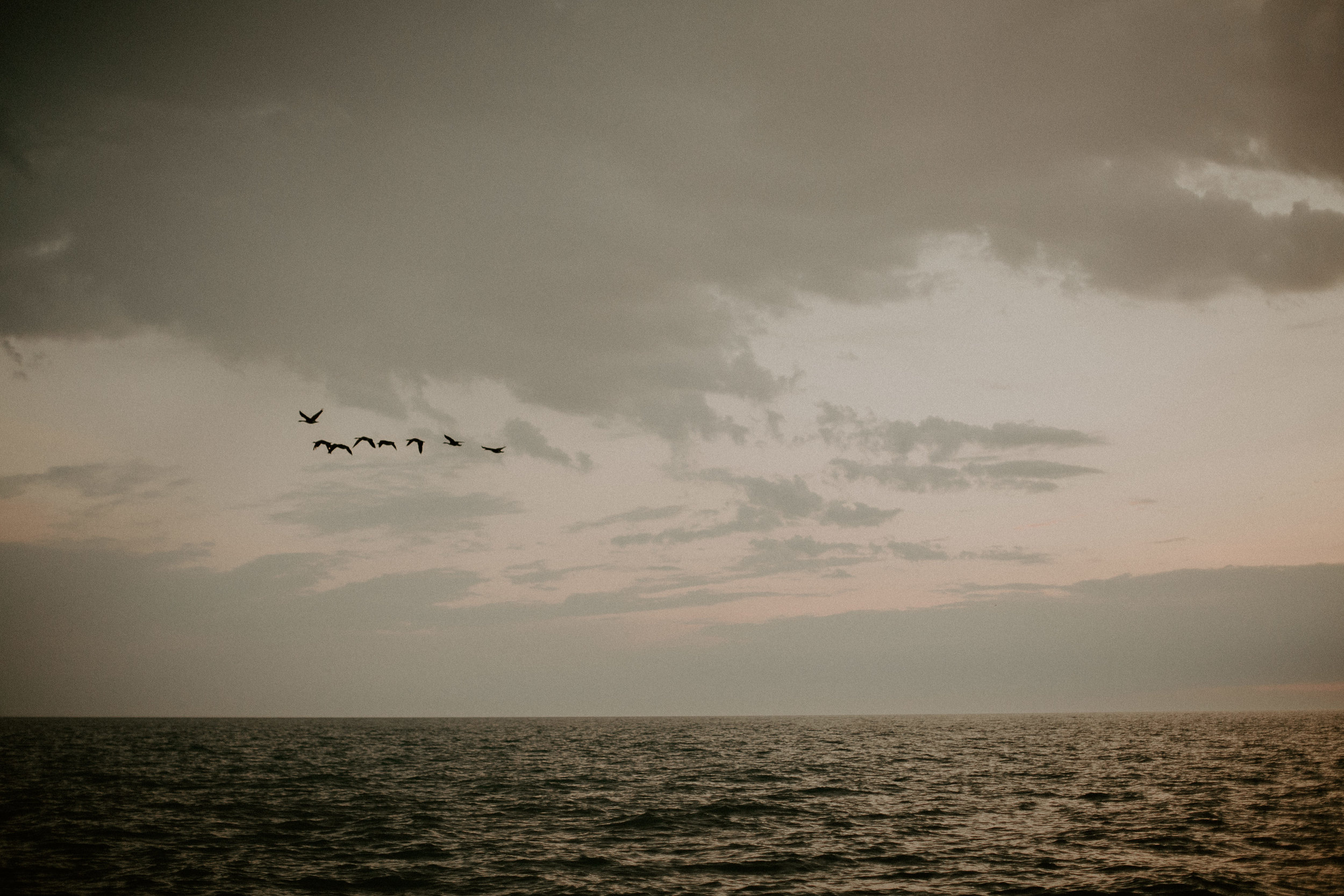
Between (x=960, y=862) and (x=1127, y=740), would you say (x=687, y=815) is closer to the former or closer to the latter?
(x=960, y=862)

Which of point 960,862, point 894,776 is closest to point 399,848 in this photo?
point 960,862

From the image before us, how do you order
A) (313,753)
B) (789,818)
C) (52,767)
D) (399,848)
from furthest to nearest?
(313,753) → (52,767) → (789,818) → (399,848)

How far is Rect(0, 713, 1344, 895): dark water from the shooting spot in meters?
26.5

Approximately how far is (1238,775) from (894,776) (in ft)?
83.0

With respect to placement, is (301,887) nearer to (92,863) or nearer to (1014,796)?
(92,863)

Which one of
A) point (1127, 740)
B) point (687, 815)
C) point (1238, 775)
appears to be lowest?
point (1127, 740)

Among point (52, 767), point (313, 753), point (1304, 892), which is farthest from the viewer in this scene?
point (313, 753)

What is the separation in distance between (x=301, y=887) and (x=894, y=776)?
141 feet

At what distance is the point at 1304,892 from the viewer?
2462 centimetres

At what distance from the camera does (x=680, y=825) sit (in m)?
36.1

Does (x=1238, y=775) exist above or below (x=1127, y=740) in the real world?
above

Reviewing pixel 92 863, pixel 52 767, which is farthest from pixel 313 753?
pixel 92 863

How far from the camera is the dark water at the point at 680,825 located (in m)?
26.5

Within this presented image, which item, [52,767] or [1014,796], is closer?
[1014,796]
